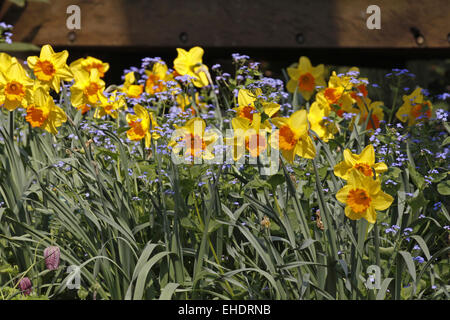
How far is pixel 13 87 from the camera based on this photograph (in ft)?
6.54

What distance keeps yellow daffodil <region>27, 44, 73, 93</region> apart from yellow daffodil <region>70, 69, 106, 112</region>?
27 centimetres

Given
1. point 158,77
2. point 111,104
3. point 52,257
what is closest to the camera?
point 52,257

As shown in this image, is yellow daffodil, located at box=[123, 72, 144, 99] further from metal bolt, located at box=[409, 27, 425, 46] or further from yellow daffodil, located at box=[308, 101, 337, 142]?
metal bolt, located at box=[409, 27, 425, 46]

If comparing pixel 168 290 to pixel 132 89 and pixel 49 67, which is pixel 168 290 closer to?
pixel 49 67

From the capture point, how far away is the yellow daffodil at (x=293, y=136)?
5.44ft

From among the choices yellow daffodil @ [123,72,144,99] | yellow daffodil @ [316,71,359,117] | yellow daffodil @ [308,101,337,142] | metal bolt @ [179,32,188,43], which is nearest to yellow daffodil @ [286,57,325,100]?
yellow daffodil @ [316,71,359,117]

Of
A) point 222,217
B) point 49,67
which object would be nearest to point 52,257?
point 222,217

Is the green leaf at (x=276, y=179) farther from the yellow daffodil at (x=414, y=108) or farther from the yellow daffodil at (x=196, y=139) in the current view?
the yellow daffodil at (x=414, y=108)

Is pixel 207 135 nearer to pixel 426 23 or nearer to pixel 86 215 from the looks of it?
pixel 86 215

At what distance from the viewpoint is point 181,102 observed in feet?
10.2

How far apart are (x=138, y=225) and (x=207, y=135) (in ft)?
1.21

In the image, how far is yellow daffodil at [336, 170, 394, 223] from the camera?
5.23ft

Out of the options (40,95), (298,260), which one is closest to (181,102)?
(40,95)

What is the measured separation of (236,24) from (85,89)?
5.24ft
